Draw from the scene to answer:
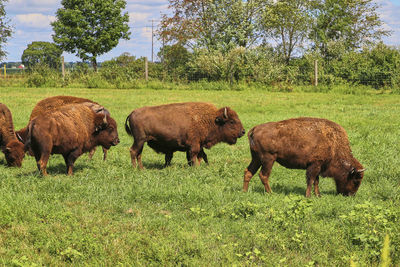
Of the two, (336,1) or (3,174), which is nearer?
(3,174)

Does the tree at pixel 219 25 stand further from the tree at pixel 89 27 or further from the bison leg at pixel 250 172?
the bison leg at pixel 250 172

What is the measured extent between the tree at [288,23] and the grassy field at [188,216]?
96.8 ft

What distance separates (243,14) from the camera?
36406mm

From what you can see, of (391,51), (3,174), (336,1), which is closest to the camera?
(3,174)

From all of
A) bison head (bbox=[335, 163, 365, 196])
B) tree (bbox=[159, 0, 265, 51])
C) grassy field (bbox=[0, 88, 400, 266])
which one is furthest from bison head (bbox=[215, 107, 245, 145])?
tree (bbox=[159, 0, 265, 51])

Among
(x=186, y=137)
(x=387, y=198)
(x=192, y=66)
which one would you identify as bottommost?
(x=387, y=198)

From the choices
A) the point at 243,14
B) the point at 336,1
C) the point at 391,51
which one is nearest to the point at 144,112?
the point at 391,51

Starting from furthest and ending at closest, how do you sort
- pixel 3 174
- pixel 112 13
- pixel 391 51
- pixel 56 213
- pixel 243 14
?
pixel 112 13 → pixel 243 14 → pixel 391 51 → pixel 3 174 → pixel 56 213

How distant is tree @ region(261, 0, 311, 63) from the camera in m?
38.8

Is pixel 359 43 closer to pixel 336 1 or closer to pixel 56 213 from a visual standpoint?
pixel 336 1

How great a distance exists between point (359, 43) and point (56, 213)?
143 ft

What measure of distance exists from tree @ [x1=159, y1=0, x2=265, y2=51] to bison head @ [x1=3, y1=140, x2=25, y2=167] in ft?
84.1

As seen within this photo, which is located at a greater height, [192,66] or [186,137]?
[192,66]

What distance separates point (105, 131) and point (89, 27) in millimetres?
43171
